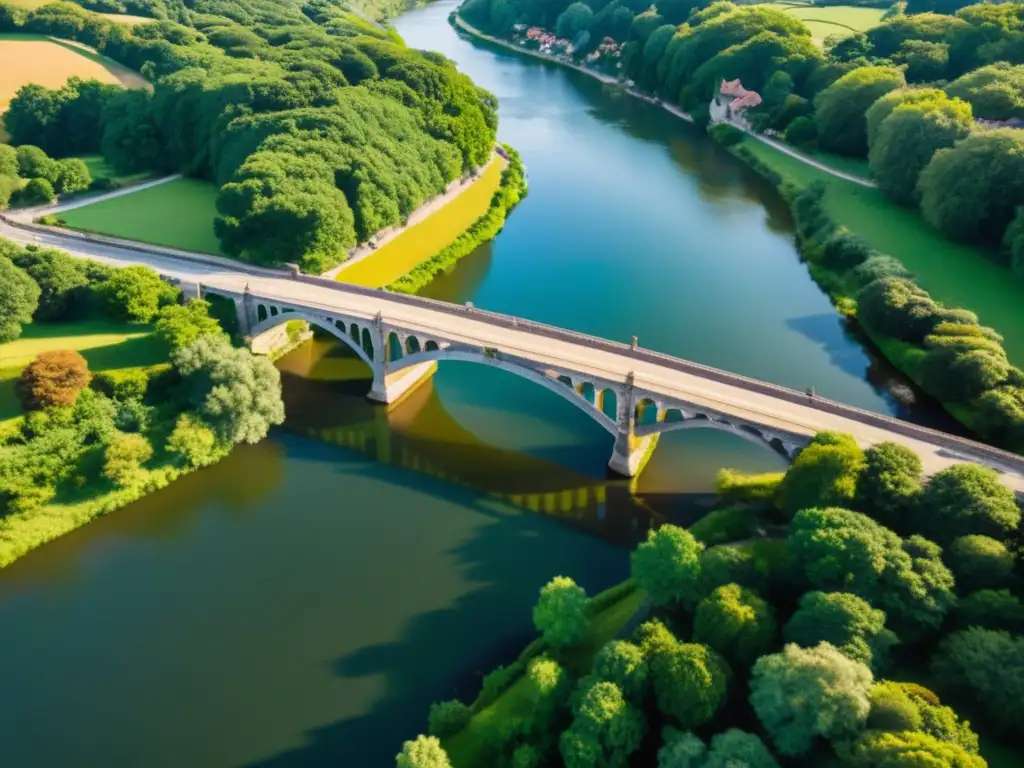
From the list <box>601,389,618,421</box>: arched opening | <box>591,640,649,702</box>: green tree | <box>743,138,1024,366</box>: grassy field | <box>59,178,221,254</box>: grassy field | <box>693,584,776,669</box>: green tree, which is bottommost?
<box>601,389,618,421</box>: arched opening

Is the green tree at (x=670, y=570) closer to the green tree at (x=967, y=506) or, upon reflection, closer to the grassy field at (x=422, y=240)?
the green tree at (x=967, y=506)

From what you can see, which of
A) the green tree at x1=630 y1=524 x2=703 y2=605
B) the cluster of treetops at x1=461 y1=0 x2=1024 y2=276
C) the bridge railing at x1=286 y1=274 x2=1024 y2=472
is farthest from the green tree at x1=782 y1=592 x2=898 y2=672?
the cluster of treetops at x1=461 y1=0 x2=1024 y2=276

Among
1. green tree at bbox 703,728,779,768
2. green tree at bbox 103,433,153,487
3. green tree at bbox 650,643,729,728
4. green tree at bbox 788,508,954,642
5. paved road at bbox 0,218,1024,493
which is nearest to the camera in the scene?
green tree at bbox 703,728,779,768

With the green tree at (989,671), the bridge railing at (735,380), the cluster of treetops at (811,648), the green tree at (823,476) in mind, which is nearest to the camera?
the cluster of treetops at (811,648)

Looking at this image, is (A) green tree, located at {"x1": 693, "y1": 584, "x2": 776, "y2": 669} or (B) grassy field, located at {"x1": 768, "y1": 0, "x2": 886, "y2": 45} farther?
(B) grassy field, located at {"x1": 768, "y1": 0, "x2": 886, "y2": 45}

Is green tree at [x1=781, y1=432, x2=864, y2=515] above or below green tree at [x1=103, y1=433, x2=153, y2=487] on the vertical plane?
above

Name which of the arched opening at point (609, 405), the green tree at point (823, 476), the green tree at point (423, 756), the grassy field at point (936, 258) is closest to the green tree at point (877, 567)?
the green tree at point (823, 476)

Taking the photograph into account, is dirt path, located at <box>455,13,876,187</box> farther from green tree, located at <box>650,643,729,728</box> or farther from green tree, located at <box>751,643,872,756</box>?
green tree, located at <box>650,643,729,728</box>

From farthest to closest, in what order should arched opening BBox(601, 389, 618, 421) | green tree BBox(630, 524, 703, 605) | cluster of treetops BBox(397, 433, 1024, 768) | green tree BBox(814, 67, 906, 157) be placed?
green tree BBox(814, 67, 906, 157)
arched opening BBox(601, 389, 618, 421)
green tree BBox(630, 524, 703, 605)
cluster of treetops BBox(397, 433, 1024, 768)
